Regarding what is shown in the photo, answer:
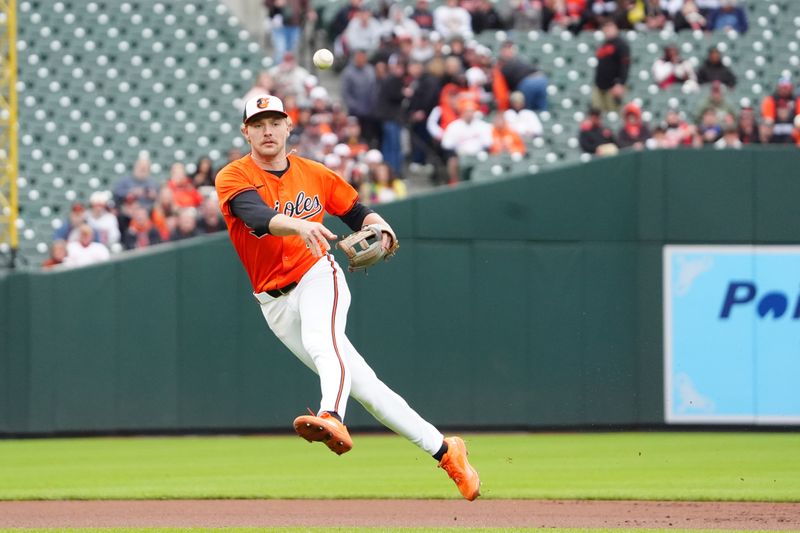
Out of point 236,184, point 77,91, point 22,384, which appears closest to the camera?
point 236,184

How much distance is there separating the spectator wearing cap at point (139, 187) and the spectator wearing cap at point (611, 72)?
17.1 feet

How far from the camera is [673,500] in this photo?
8438 millimetres

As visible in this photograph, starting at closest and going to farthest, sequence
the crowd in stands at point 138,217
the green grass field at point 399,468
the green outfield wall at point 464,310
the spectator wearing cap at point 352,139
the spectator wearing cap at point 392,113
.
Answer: the green grass field at point 399,468 < the green outfield wall at point 464,310 < the crowd in stands at point 138,217 < the spectator wearing cap at point 352,139 < the spectator wearing cap at point 392,113

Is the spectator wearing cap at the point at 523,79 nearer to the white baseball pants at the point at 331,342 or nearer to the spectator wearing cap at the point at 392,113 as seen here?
the spectator wearing cap at the point at 392,113

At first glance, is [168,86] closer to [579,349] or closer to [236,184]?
[579,349]

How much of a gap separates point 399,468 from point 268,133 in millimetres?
4453

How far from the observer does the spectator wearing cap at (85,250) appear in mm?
13125

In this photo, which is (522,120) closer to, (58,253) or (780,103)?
(780,103)

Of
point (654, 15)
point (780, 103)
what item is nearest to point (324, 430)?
point (780, 103)

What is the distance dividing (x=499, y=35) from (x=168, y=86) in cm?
413

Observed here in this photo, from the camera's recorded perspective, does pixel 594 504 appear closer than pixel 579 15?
Yes

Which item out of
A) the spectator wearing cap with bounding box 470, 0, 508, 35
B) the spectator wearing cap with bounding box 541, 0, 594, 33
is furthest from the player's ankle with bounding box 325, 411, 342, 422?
the spectator wearing cap with bounding box 541, 0, 594, 33

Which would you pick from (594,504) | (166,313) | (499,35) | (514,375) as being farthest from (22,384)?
(499,35)

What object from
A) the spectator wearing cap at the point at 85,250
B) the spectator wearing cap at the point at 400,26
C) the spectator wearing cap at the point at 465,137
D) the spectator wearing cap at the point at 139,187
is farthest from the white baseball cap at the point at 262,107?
the spectator wearing cap at the point at 400,26
